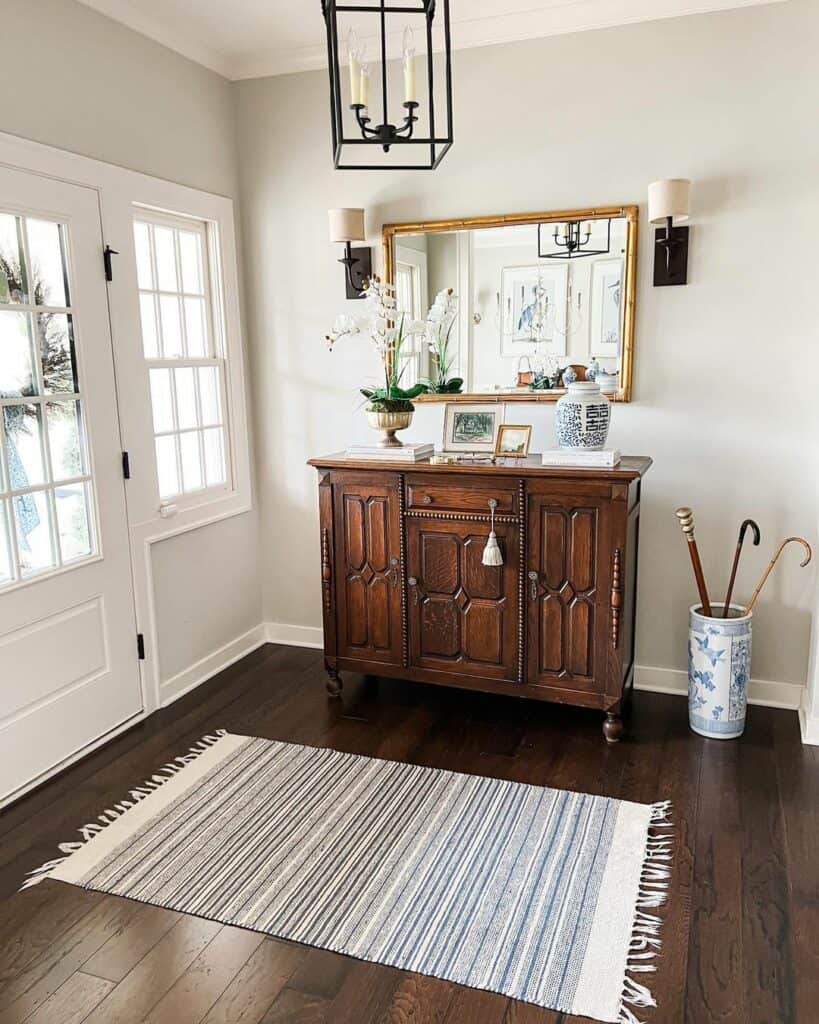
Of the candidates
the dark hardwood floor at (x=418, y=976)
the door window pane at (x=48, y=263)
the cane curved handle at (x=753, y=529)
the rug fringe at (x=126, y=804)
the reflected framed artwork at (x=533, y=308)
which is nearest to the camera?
the dark hardwood floor at (x=418, y=976)

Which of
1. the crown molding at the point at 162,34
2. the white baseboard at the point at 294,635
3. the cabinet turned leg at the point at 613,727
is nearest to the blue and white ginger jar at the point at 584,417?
the cabinet turned leg at the point at 613,727

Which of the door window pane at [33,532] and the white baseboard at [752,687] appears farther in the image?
the white baseboard at [752,687]

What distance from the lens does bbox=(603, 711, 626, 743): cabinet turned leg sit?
120 inches

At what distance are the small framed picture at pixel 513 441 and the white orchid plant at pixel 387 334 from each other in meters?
0.42

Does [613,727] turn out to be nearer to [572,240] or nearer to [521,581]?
[521,581]

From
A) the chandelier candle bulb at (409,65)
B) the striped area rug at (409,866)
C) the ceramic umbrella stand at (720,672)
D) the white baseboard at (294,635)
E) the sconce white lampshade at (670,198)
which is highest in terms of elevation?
the chandelier candle bulb at (409,65)

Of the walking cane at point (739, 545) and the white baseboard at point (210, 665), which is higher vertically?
the walking cane at point (739, 545)

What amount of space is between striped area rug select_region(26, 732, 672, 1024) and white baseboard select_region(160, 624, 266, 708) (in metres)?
0.57

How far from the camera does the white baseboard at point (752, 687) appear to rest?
10.8 ft

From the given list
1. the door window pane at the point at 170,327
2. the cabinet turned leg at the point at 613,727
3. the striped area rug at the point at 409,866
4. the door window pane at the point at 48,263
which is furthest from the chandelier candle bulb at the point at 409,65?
the cabinet turned leg at the point at 613,727

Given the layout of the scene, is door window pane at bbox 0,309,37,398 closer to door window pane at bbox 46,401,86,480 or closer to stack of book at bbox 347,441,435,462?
door window pane at bbox 46,401,86,480

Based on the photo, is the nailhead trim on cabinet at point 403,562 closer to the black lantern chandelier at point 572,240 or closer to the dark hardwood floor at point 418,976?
the dark hardwood floor at point 418,976

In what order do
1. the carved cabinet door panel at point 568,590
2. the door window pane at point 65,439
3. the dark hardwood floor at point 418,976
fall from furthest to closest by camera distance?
the carved cabinet door panel at point 568,590 < the door window pane at point 65,439 < the dark hardwood floor at point 418,976

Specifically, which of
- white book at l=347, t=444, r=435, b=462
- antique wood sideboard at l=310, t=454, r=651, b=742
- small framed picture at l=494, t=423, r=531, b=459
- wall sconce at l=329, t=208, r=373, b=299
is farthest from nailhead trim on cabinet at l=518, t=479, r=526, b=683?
wall sconce at l=329, t=208, r=373, b=299
